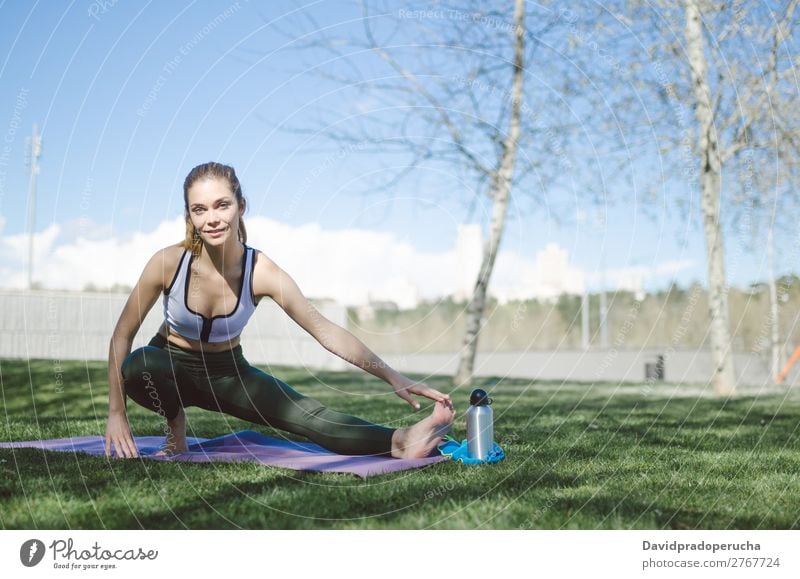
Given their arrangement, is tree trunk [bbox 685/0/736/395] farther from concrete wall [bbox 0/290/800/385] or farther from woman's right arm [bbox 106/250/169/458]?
woman's right arm [bbox 106/250/169/458]

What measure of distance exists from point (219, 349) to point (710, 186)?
7.45 m

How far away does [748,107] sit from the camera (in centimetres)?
1013

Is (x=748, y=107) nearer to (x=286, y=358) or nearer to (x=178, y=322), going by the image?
(x=178, y=322)

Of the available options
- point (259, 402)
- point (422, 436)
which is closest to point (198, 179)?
point (259, 402)

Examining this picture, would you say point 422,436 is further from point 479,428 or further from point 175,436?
point 175,436

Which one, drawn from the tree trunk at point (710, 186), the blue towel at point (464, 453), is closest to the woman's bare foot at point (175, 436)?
the blue towel at point (464, 453)

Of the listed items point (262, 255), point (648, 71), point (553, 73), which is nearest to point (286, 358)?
point (553, 73)

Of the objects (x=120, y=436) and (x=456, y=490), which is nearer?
(x=456, y=490)

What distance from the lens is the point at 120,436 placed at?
152 inches

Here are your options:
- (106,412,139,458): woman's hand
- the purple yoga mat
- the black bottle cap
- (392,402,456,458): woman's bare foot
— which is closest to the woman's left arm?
(392,402,456,458): woman's bare foot

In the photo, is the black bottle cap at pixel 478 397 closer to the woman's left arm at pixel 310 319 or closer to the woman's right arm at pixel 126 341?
the woman's left arm at pixel 310 319

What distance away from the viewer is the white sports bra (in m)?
4.05

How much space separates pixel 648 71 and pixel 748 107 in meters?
1.34
